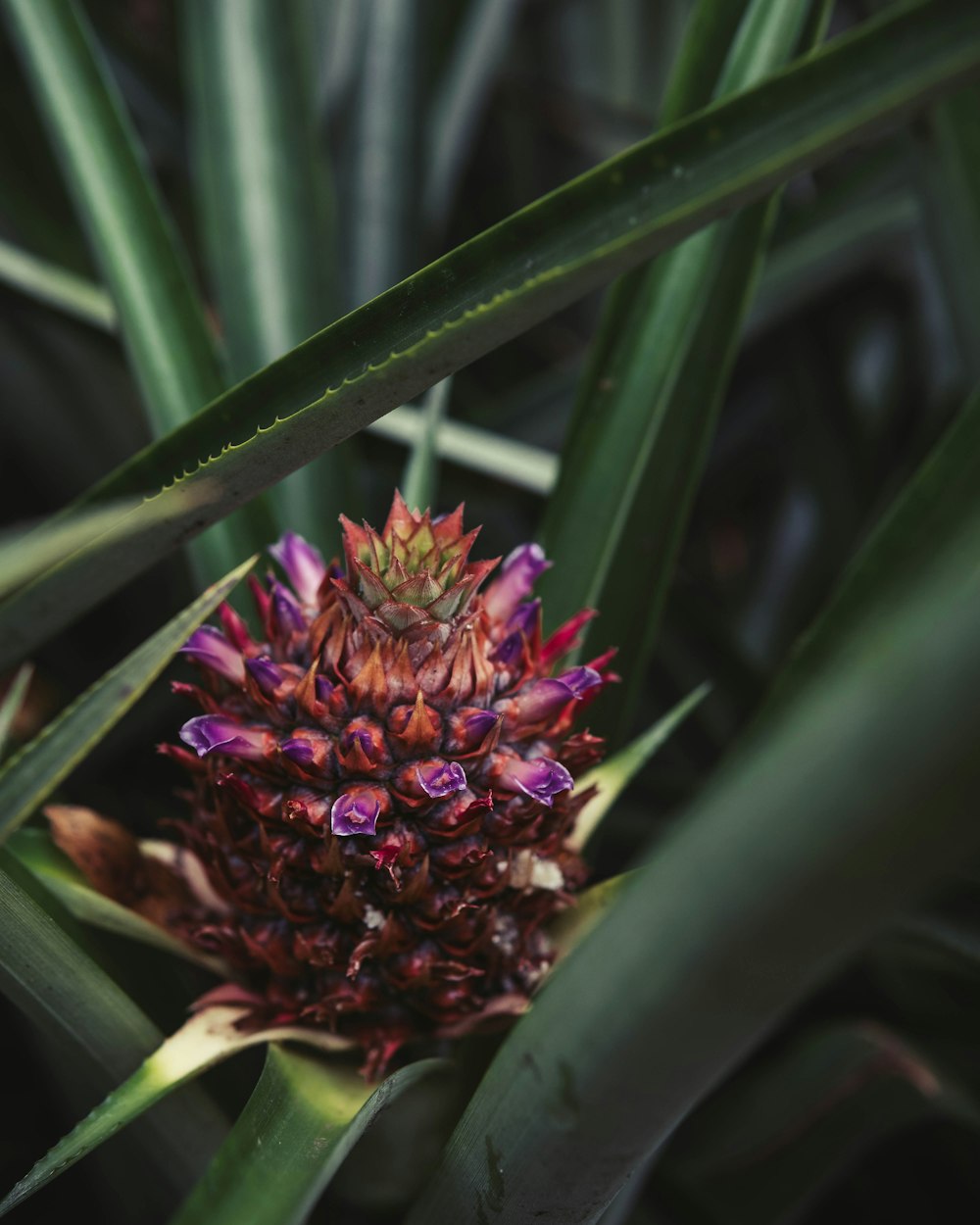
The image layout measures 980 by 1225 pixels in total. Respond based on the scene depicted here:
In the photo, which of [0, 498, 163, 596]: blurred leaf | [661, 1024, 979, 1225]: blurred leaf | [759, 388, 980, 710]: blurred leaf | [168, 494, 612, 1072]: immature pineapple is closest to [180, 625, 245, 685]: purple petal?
[168, 494, 612, 1072]: immature pineapple

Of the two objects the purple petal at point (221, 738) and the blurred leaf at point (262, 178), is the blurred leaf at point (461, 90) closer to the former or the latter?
the blurred leaf at point (262, 178)

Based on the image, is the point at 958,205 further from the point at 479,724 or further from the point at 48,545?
the point at 48,545

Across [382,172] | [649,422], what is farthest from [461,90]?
[649,422]

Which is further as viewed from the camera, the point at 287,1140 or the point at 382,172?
the point at 382,172

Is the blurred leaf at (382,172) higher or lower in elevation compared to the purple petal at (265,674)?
higher

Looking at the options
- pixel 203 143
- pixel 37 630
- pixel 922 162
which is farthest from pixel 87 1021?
pixel 922 162

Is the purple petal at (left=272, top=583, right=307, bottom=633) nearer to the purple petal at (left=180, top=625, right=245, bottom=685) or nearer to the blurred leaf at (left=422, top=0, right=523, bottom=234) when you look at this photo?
the purple petal at (left=180, top=625, right=245, bottom=685)

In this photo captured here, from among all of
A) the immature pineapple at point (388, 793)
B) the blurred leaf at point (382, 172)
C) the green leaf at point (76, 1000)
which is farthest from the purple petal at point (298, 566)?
the blurred leaf at point (382, 172)
